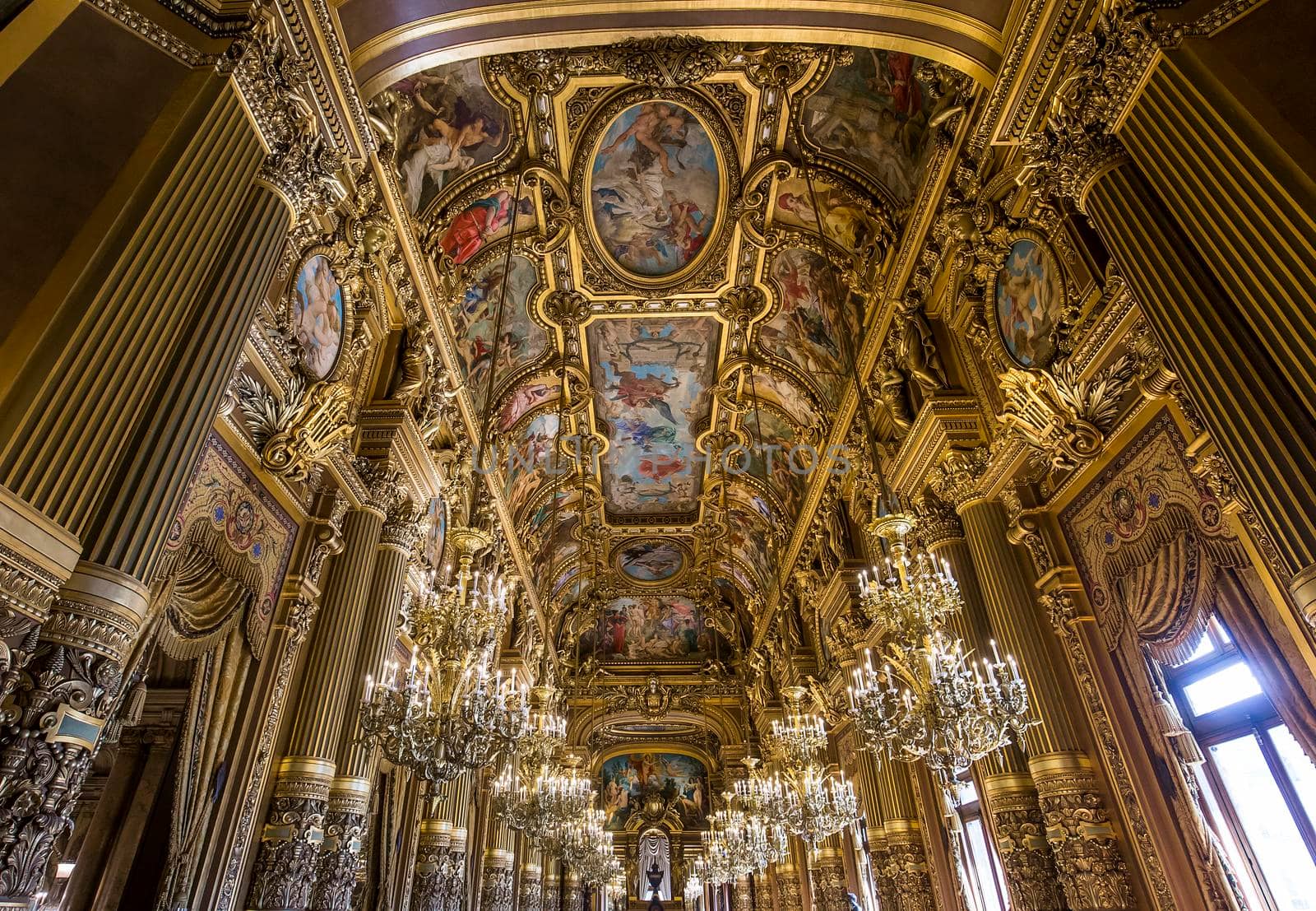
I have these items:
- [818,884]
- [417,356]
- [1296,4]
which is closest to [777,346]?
[417,356]

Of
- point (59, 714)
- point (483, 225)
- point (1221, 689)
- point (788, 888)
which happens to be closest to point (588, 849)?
point (788, 888)

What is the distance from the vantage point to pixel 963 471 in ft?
27.2

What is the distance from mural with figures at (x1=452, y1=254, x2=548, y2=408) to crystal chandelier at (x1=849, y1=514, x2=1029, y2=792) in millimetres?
7621

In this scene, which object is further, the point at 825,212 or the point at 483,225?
the point at 825,212

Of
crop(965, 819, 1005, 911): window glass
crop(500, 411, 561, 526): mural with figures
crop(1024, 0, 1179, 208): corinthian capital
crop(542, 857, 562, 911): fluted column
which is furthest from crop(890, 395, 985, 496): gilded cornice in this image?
crop(542, 857, 562, 911): fluted column

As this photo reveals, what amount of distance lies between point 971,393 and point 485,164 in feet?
24.0

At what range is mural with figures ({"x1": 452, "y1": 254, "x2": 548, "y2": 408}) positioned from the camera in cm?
1142

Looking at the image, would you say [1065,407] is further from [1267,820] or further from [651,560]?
[651,560]

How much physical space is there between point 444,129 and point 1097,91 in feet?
24.6

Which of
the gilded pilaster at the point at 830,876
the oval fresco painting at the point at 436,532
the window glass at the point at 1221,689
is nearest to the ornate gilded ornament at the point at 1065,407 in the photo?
the window glass at the point at 1221,689

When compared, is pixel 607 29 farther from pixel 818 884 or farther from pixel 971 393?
pixel 818 884

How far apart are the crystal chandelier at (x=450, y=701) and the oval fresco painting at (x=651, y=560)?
51.4 feet

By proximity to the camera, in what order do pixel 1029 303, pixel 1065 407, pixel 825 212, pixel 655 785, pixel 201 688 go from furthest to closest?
pixel 655 785
pixel 825 212
pixel 1029 303
pixel 1065 407
pixel 201 688

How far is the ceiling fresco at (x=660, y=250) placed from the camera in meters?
9.20
